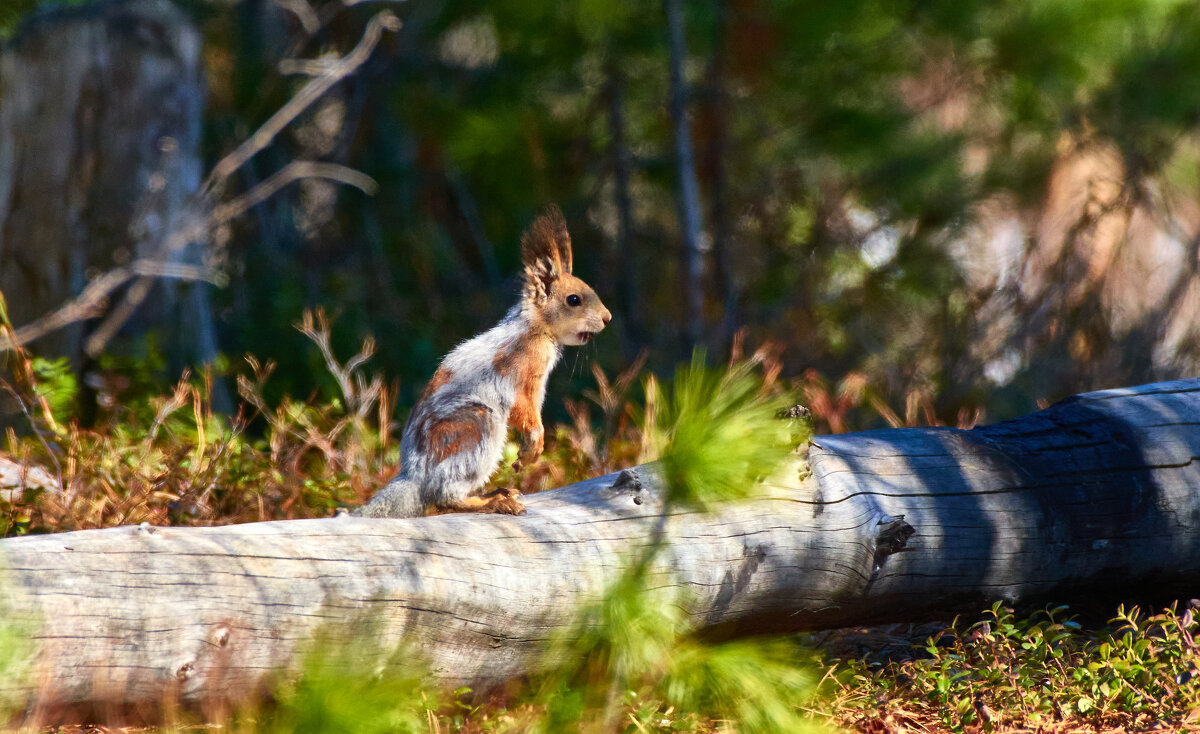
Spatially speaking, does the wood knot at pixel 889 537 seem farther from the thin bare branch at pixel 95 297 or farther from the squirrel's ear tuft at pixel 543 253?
the thin bare branch at pixel 95 297

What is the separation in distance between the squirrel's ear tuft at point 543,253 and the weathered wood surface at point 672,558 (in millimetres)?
762

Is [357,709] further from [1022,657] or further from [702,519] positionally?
[1022,657]

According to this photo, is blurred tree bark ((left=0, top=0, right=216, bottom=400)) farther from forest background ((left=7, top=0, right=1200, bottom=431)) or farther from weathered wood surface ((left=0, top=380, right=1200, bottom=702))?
weathered wood surface ((left=0, top=380, right=1200, bottom=702))

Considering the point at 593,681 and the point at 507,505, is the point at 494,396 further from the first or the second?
the point at 593,681

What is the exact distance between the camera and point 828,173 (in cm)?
991

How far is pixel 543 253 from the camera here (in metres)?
3.88

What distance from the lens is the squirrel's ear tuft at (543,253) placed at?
3861mm

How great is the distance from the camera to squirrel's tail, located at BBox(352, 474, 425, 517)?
3350 mm

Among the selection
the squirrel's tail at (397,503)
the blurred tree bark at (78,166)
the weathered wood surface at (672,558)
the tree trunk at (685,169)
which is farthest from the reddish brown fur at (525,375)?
the tree trunk at (685,169)

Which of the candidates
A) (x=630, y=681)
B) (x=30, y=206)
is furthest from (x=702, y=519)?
(x=30, y=206)

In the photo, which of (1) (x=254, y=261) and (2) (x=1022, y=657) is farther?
(1) (x=254, y=261)

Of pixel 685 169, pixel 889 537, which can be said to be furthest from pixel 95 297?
pixel 685 169

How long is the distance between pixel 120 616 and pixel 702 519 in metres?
1.77

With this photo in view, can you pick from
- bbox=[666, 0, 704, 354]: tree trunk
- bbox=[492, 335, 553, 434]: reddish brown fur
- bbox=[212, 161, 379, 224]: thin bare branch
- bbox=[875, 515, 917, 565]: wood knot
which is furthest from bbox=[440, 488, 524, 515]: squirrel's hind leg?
bbox=[666, 0, 704, 354]: tree trunk
